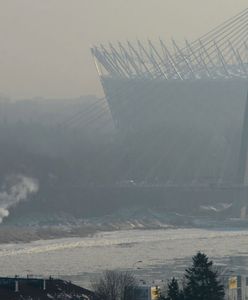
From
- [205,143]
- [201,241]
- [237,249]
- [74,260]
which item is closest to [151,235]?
[201,241]

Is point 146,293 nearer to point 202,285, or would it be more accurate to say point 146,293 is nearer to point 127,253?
point 202,285

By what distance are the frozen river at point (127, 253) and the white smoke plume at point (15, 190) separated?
16.1ft

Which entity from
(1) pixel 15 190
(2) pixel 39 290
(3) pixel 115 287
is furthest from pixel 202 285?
(1) pixel 15 190

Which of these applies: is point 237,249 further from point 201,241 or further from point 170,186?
point 170,186

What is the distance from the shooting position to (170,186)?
56562mm

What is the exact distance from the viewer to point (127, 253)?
37.1 metres

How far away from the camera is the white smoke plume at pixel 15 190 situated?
49000 mm

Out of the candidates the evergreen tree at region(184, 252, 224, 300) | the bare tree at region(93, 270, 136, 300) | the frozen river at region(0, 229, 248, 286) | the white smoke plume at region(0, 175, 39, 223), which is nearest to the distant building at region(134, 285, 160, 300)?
the bare tree at region(93, 270, 136, 300)

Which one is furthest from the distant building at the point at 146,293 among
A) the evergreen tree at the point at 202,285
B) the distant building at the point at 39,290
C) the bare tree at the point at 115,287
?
the evergreen tree at the point at 202,285

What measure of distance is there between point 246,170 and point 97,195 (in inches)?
215

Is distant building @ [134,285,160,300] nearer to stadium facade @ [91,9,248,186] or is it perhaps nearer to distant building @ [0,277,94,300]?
distant building @ [0,277,94,300]

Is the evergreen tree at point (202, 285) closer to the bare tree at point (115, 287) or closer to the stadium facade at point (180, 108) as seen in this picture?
the bare tree at point (115, 287)

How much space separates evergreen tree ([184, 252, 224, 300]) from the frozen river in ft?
22.6

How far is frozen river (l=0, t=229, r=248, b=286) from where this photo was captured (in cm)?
3186
